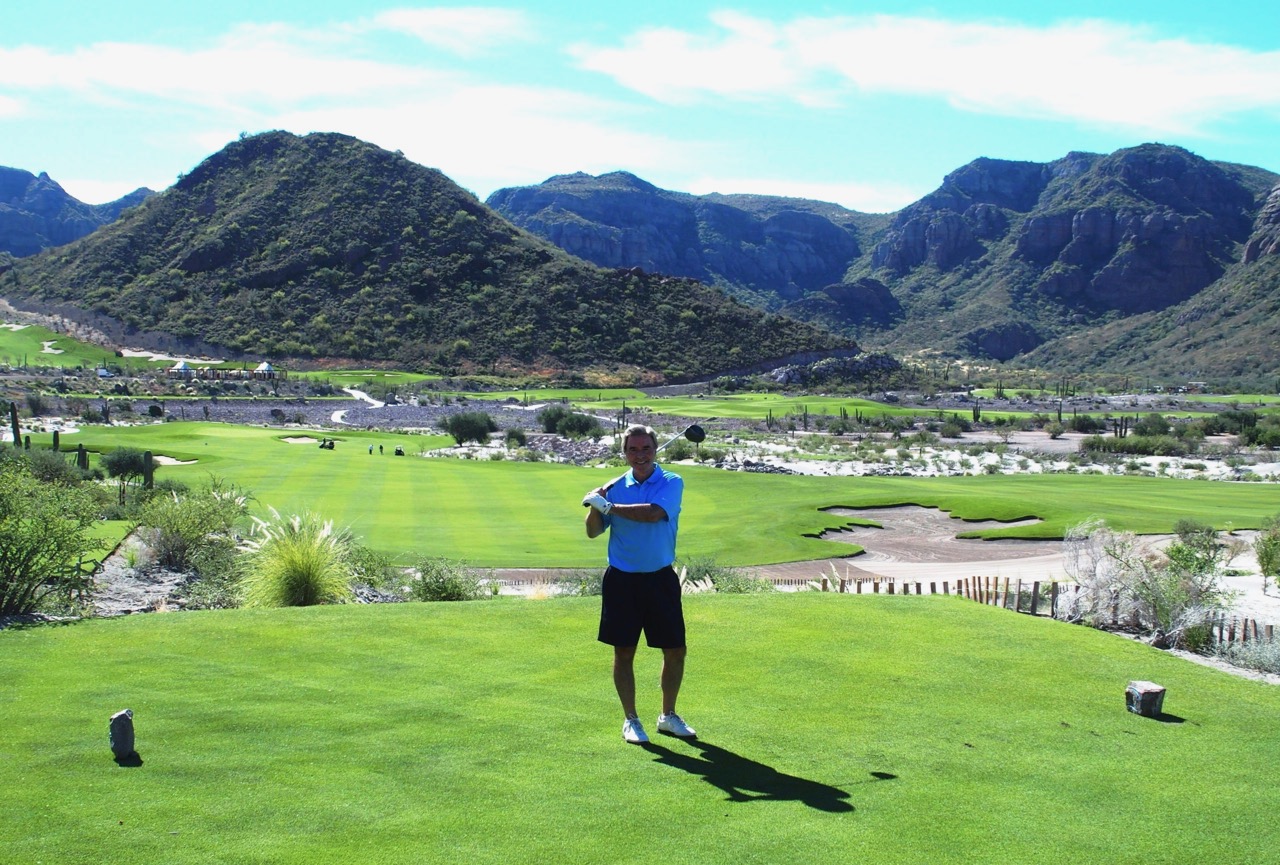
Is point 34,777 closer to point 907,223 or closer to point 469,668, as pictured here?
point 469,668

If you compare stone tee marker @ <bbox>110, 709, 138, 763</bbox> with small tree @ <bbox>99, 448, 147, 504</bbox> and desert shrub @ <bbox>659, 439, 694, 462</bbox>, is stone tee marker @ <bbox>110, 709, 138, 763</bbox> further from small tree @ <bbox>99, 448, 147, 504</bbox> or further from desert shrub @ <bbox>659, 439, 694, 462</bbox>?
desert shrub @ <bbox>659, 439, 694, 462</bbox>

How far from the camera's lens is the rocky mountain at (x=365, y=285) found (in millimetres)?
94250

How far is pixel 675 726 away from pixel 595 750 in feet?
2.05

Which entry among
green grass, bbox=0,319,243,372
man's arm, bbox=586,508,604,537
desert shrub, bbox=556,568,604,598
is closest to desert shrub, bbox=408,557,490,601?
desert shrub, bbox=556,568,604,598

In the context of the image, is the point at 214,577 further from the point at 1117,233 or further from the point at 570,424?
the point at 1117,233

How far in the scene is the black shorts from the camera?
6.79m

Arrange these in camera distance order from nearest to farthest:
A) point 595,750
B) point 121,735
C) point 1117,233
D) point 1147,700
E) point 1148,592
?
point 121,735 → point 595,750 → point 1147,700 → point 1148,592 → point 1117,233

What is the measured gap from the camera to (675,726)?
684 centimetres

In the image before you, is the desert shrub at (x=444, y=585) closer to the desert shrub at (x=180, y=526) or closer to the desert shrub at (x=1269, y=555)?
the desert shrub at (x=180, y=526)

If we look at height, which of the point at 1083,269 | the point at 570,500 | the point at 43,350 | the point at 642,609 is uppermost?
the point at 1083,269

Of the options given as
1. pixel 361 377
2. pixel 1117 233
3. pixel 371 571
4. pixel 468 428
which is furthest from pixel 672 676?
pixel 1117 233

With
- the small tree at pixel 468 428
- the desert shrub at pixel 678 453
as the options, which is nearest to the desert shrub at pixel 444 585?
the desert shrub at pixel 678 453

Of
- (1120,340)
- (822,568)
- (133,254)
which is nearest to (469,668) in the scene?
(822,568)

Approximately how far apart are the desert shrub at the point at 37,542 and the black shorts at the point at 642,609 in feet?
24.3
